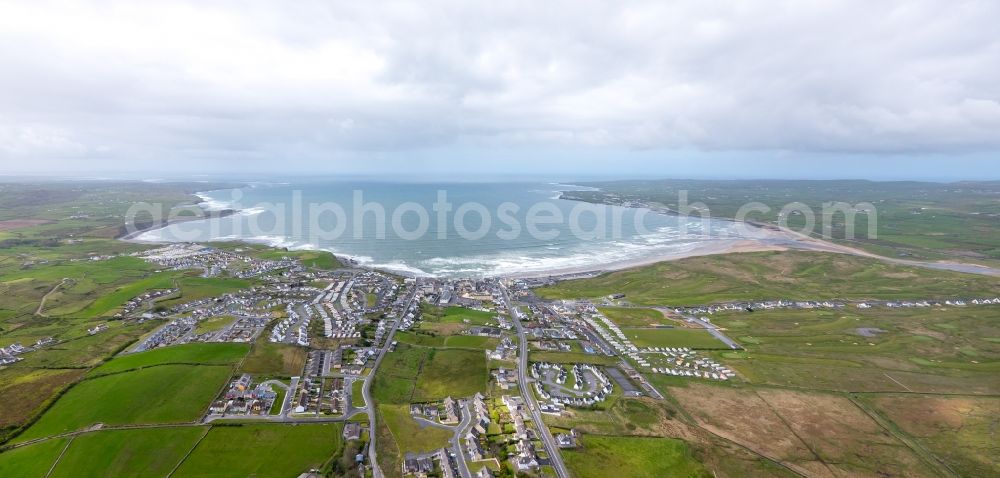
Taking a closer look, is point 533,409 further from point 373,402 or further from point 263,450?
point 263,450

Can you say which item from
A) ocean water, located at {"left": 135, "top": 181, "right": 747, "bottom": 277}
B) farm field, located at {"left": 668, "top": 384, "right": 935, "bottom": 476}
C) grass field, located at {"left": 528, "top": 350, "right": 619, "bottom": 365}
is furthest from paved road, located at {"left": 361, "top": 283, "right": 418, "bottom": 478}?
ocean water, located at {"left": 135, "top": 181, "right": 747, "bottom": 277}

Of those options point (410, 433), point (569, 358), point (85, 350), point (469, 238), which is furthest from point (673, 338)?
point (469, 238)

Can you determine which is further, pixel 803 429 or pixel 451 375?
pixel 451 375

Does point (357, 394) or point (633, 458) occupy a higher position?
point (357, 394)

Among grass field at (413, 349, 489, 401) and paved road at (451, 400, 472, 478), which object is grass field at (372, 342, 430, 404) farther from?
paved road at (451, 400, 472, 478)

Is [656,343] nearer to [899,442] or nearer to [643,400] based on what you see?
[643,400]

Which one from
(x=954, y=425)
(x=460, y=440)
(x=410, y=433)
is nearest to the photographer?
(x=460, y=440)

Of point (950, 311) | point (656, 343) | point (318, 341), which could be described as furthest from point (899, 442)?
point (318, 341)

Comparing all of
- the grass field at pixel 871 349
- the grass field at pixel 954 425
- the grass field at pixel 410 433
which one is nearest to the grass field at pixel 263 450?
the grass field at pixel 410 433
